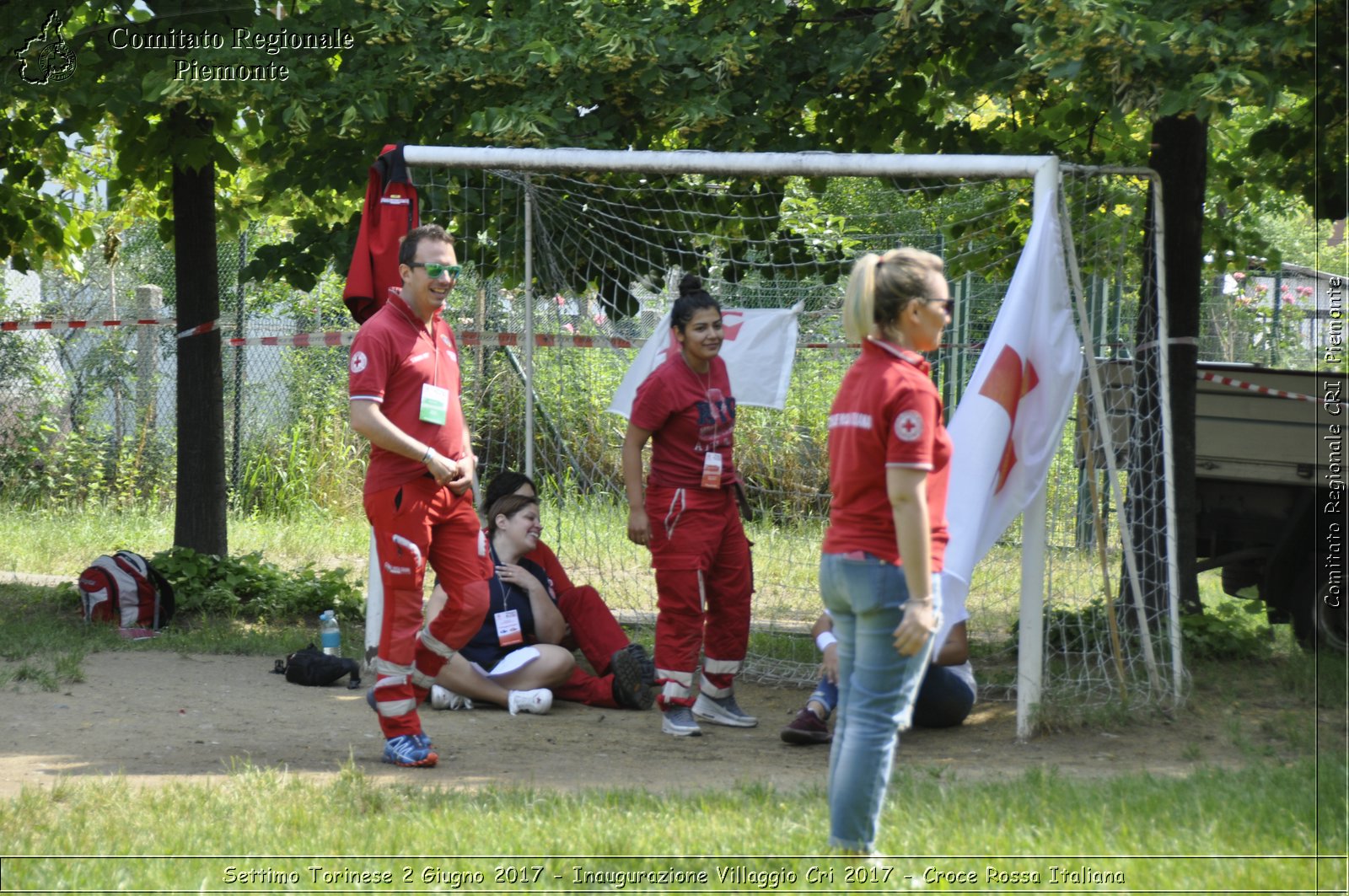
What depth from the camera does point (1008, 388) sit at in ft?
18.4

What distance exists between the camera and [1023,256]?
228 inches

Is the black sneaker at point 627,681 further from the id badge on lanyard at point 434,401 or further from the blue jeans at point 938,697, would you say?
the id badge on lanyard at point 434,401

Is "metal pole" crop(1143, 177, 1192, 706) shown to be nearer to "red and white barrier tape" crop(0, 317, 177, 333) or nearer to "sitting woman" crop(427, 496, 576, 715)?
"sitting woman" crop(427, 496, 576, 715)

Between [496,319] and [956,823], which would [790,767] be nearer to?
[956,823]

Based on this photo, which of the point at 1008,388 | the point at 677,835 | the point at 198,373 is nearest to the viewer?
the point at 677,835

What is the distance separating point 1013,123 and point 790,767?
4.50 m

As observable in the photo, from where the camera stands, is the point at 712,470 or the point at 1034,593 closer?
the point at 1034,593

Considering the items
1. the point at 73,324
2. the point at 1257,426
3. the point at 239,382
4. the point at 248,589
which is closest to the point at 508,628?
the point at 248,589

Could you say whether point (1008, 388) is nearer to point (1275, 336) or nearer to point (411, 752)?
point (411, 752)

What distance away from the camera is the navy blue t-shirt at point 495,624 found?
658 cm

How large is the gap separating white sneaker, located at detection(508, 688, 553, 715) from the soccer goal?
57.1 inches

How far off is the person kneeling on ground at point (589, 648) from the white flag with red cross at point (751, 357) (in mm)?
821

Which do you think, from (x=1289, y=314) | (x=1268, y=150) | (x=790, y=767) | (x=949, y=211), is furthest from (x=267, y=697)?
(x=1289, y=314)

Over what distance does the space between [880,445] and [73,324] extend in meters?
10.4
